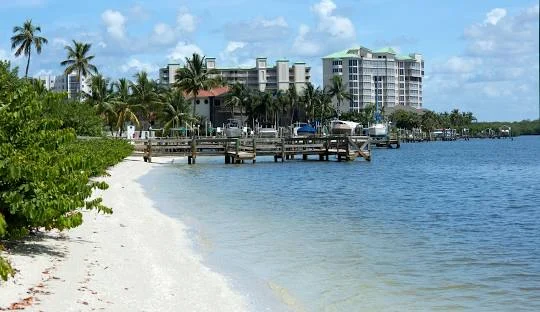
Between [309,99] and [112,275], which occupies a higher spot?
[309,99]

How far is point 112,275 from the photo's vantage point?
11.0 m

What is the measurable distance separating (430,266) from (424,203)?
1432cm

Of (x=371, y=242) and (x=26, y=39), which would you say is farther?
(x=26, y=39)

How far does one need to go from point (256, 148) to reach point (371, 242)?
143 feet

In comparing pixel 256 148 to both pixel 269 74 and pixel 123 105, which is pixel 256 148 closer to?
pixel 123 105

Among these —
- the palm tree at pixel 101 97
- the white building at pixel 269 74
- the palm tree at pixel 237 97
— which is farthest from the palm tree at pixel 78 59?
the white building at pixel 269 74

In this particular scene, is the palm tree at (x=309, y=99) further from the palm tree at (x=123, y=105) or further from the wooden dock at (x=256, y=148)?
the wooden dock at (x=256, y=148)

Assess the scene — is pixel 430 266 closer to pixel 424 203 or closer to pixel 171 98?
pixel 424 203

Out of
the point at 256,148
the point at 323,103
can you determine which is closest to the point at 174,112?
the point at 256,148

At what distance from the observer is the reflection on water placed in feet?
37.6

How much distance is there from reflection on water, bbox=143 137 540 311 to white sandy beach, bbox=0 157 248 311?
0.79m

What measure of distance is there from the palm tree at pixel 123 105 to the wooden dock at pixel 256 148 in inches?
972

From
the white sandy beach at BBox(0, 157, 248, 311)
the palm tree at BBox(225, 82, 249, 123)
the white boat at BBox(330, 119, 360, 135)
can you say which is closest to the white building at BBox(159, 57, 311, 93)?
the palm tree at BBox(225, 82, 249, 123)

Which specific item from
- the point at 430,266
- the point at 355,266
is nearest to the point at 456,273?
the point at 430,266
